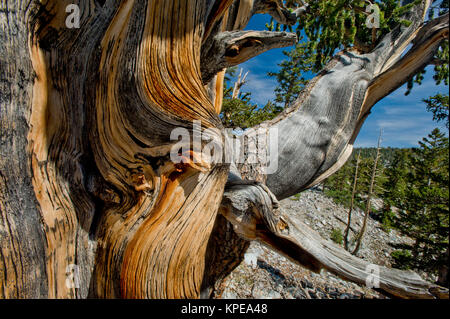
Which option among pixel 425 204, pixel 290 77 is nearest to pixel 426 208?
pixel 425 204

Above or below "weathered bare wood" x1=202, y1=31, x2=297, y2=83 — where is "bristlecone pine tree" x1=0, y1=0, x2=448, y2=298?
below

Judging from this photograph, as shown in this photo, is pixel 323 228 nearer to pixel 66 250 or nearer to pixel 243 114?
pixel 243 114

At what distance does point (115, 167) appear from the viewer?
94cm

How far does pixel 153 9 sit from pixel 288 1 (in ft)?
8.42

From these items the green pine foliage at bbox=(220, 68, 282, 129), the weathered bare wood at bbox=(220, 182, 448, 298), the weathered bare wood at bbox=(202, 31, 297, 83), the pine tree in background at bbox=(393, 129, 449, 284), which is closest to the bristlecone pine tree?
the weathered bare wood at bbox=(220, 182, 448, 298)

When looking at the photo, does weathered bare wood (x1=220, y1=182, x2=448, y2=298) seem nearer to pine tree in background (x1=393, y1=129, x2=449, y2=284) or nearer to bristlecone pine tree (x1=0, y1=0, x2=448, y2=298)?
bristlecone pine tree (x1=0, y1=0, x2=448, y2=298)

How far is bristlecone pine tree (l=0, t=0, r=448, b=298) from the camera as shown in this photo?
32.0 inches

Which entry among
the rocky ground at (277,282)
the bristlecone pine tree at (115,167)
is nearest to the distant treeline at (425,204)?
the rocky ground at (277,282)

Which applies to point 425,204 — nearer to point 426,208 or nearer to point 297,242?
point 426,208

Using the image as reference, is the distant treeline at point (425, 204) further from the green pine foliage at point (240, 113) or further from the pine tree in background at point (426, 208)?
the green pine foliage at point (240, 113)

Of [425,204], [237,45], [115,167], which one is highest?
[237,45]

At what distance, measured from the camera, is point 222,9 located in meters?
1.09

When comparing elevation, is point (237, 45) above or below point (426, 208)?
above
